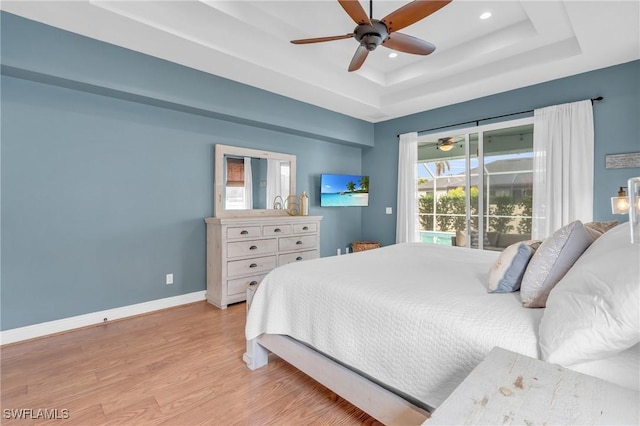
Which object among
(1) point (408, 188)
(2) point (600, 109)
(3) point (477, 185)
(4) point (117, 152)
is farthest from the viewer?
(1) point (408, 188)

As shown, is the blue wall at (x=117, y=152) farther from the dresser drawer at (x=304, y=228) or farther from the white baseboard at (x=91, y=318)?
the dresser drawer at (x=304, y=228)

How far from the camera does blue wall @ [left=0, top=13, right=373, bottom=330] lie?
2535 mm

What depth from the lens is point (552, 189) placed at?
11.5ft

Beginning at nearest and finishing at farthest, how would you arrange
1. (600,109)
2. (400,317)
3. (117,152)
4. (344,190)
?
(400,317)
(117,152)
(600,109)
(344,190)

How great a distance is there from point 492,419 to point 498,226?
3966mm

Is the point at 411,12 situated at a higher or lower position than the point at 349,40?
lower

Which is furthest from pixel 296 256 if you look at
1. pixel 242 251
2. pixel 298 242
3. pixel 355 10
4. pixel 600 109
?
pixel 600 109

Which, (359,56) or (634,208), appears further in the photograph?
(359,56)

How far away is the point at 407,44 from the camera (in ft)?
7.98

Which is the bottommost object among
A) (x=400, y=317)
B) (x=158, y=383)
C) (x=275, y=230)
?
(x=158, y=383)

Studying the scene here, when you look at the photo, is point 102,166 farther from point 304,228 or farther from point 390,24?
point 390,24

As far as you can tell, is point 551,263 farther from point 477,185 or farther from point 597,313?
point 477,185

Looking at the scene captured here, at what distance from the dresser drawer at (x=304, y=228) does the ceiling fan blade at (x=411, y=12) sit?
2.57 meters

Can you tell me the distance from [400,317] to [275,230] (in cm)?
268
